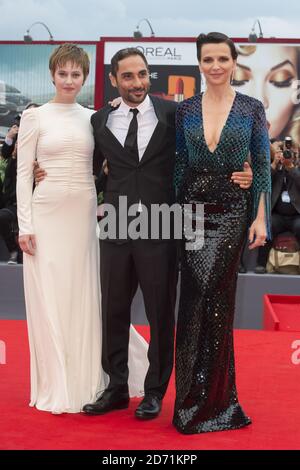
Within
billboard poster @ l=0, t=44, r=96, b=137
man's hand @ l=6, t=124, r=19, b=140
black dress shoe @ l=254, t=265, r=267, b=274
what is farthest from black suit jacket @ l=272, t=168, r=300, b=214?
billboard poster @ l=0, t=44, r=96, b=137

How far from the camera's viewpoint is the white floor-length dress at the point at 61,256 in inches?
117

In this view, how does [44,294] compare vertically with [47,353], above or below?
above

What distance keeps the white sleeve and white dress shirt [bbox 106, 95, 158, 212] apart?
29 cm

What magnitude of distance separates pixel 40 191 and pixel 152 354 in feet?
2.48

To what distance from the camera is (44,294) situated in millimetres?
2982

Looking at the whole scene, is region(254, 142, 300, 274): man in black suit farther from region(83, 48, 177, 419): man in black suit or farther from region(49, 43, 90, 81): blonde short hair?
region(49, 43, 90, 81): blonde short hair

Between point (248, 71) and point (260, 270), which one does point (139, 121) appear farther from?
point (248, 71)

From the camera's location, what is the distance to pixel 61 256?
9.82 feet

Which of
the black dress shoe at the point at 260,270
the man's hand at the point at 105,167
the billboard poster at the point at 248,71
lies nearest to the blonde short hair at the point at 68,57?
the man's hand at the point at 105,167

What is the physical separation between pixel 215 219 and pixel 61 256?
0.65 metres

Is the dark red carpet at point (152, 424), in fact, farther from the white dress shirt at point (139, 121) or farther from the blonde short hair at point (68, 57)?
the blonde short hair at point (68, 57)
